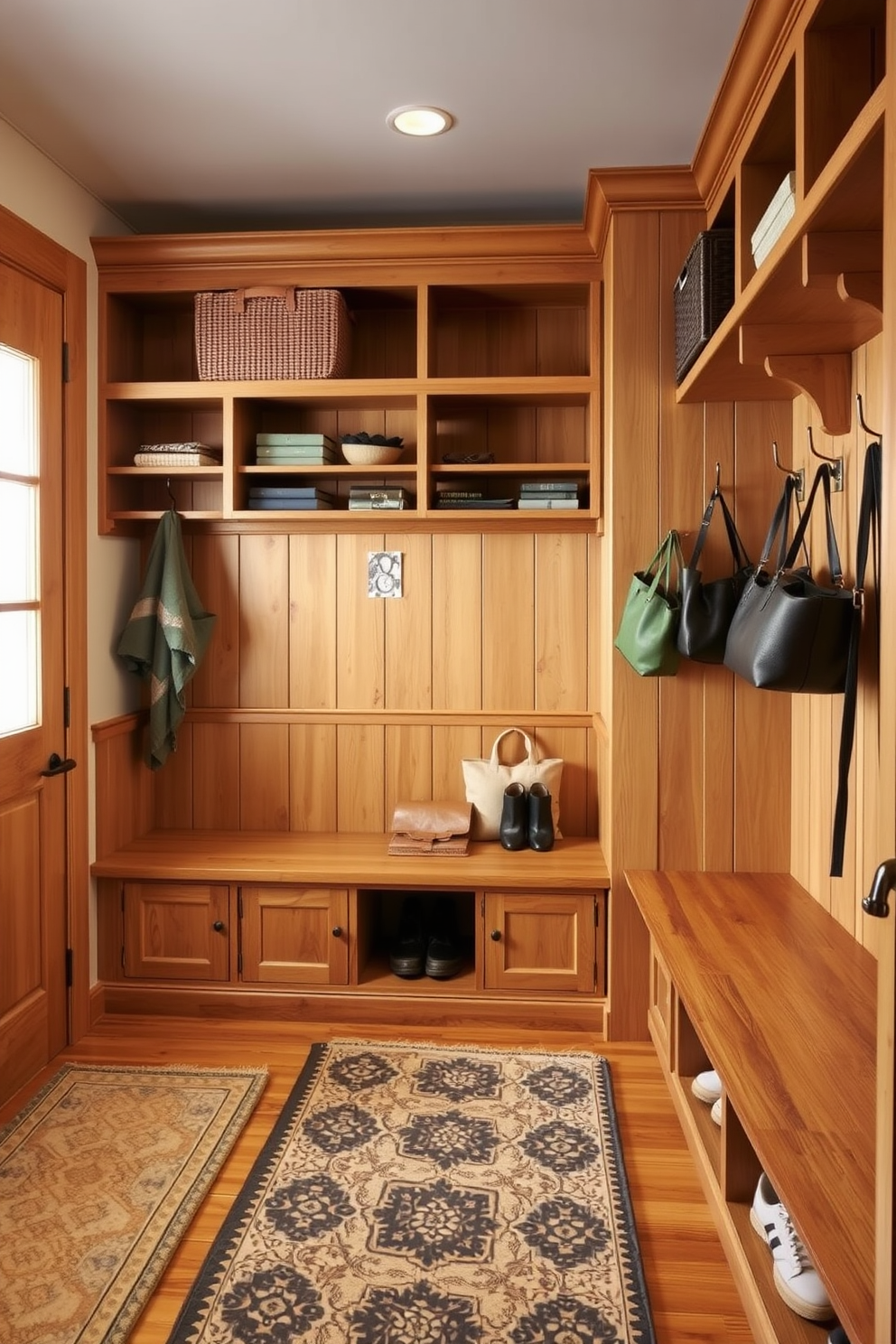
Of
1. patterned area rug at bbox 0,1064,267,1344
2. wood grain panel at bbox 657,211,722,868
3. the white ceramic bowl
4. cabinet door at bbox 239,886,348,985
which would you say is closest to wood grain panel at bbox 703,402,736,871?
wood grain panel at bbox 657,211,722,868

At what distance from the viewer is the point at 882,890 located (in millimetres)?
1084

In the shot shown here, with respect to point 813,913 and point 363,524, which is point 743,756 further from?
point 363,524

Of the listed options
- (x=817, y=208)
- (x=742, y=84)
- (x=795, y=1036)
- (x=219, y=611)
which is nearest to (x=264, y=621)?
(x=219, y=611)

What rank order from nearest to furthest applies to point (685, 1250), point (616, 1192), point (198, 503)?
1. point (685, 1250)
2. point (616, 1192)
3. point (198, 503)

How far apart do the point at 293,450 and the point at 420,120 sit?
111 centimetres

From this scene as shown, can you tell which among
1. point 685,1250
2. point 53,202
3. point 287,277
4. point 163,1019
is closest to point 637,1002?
point 685,1250

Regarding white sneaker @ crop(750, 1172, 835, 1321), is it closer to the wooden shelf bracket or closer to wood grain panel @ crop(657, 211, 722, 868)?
wood grain panel @ crop(657, 211, 722, 868)

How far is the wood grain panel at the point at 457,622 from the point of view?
3.73 m

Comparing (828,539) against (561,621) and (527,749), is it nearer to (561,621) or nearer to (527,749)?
(561,621)

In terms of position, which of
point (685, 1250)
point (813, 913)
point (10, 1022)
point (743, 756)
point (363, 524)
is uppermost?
point (363, 524)

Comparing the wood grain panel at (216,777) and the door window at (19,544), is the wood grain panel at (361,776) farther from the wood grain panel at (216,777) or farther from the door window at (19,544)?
the door window at (19,544)

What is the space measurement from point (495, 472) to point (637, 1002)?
174cm

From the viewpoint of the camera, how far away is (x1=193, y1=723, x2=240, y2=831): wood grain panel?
3.83m

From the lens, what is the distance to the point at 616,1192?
238cm
